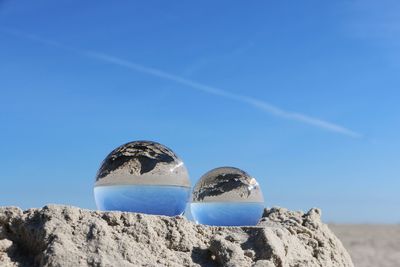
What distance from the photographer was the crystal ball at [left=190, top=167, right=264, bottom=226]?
19.6ft

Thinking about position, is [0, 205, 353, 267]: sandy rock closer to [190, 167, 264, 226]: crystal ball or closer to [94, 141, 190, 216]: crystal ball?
[94, 141, 190, 216]: crystal ball

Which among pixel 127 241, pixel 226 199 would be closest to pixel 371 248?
pixel 226 199

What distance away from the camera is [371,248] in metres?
14.4

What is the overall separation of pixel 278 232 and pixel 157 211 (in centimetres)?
121

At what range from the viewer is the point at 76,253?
4.62 meters

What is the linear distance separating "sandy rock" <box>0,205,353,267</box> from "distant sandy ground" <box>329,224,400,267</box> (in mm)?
7268

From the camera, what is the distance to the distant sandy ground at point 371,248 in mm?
12461

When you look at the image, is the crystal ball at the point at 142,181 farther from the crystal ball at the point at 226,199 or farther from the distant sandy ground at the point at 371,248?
the distant sandy ground at the point at 371,248

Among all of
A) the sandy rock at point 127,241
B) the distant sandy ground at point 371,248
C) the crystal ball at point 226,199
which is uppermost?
the distant sandy ground at point 371,248

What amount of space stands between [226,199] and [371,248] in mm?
9528

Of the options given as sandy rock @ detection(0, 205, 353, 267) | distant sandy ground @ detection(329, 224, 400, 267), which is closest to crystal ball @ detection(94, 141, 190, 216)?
sandy rock @ detection(0, 205, 353, 267)

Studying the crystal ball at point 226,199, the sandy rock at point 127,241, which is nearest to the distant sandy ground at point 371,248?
the crystal ball at point 226,199

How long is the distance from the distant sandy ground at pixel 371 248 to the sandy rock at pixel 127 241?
7.27m

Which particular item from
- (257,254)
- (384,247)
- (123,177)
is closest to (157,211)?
(123,177)
